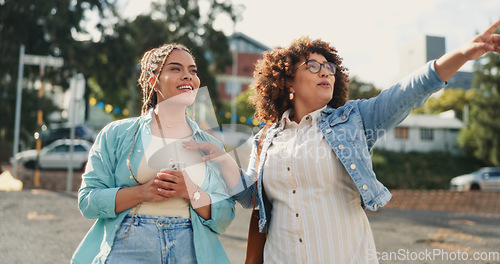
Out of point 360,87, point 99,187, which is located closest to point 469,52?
point 99,187

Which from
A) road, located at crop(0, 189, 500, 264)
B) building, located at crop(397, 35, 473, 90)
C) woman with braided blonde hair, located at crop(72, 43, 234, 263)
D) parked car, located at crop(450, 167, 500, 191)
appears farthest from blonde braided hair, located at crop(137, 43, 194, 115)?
parked car, located at crop(450, 167, 500, 191)

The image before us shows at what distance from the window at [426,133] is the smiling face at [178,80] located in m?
38.7

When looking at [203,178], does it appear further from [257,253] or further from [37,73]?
[37,73]

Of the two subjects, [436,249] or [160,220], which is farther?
[436,249]

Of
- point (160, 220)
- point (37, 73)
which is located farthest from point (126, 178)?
point (37, 73)

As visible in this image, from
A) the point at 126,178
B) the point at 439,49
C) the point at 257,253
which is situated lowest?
the point at 257,253

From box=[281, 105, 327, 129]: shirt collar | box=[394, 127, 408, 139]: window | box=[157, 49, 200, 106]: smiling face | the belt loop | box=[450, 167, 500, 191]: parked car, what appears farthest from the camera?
box=[394, 127, 408, 139]: window

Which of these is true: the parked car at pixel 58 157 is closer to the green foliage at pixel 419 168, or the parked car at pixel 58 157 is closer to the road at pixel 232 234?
the road at pixel 232 234

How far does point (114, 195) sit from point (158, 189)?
0.73 ft

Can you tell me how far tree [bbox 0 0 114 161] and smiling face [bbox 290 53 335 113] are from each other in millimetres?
14879

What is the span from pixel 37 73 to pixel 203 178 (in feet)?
56.4

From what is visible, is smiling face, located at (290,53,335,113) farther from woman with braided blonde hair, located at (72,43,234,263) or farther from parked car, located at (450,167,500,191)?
parked car, located at (450,167,500,191)

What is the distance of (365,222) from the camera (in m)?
2.20

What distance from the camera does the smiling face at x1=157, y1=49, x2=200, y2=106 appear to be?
2174 mm
